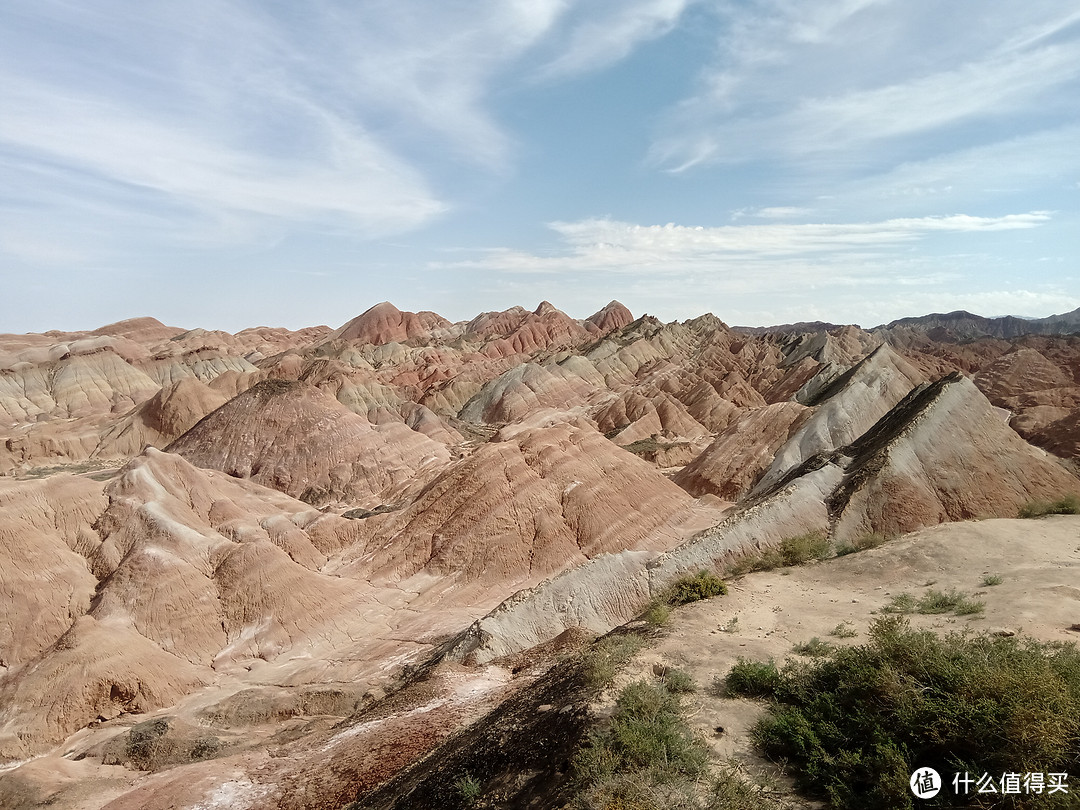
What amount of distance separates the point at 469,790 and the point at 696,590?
7.10 metres

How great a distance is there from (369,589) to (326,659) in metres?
5.20

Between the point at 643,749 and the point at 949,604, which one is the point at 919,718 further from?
the point at 949,604

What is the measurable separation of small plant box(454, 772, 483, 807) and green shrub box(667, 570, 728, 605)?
6.42m

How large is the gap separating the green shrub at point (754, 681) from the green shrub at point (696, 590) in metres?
4.29

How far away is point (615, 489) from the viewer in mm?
31859

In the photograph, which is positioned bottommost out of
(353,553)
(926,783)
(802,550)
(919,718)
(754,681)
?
(353,553)

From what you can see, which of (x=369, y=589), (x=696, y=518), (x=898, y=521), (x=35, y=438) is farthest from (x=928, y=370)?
(x=35, y=438)

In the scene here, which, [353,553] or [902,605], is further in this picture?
[353,553]

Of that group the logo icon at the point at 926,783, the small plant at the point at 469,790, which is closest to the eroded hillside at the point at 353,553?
the small plant at the point at 469,790

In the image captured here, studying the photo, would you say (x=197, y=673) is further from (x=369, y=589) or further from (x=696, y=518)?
(x=696, y=518)

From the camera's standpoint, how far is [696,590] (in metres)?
13.4

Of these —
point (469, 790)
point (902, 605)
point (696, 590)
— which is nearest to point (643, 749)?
point (469, 790)

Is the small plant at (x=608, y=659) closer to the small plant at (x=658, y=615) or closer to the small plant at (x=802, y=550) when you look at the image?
the small plant at (x=658, y=615)

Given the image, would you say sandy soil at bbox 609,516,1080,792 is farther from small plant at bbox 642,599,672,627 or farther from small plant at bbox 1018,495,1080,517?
small plant at bbox 1018,495,1080,517
